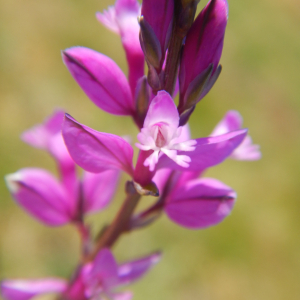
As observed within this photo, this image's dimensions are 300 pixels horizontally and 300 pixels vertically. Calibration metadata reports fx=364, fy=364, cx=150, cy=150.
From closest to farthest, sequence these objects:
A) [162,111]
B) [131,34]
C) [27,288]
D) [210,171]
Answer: [162,111]
[131,34]
[27,288]
[210,171]

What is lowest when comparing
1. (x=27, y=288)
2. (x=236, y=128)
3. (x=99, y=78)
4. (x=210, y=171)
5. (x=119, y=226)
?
(x=210, y=171)

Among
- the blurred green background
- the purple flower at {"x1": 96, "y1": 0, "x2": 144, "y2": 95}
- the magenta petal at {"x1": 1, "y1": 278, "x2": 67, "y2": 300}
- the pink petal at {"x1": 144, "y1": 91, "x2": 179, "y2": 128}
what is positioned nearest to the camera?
the pink petal at {"x1": 144, "y1": 91, "x2": 179, "y2": 128}

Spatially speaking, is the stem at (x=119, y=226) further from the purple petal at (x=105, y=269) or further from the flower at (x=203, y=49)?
the flower at (x=203, y=49)

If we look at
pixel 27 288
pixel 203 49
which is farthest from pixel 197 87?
pixel 27 288

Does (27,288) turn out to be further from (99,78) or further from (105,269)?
(99,78)

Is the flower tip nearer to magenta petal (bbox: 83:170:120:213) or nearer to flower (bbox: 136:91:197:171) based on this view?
magenta petal (bbox: 83:170:120:213)

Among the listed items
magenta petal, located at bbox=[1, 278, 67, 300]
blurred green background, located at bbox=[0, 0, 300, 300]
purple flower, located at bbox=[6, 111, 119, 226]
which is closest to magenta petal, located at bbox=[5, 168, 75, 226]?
purple flower, located at bbox=[6, 111, 119, 226]
